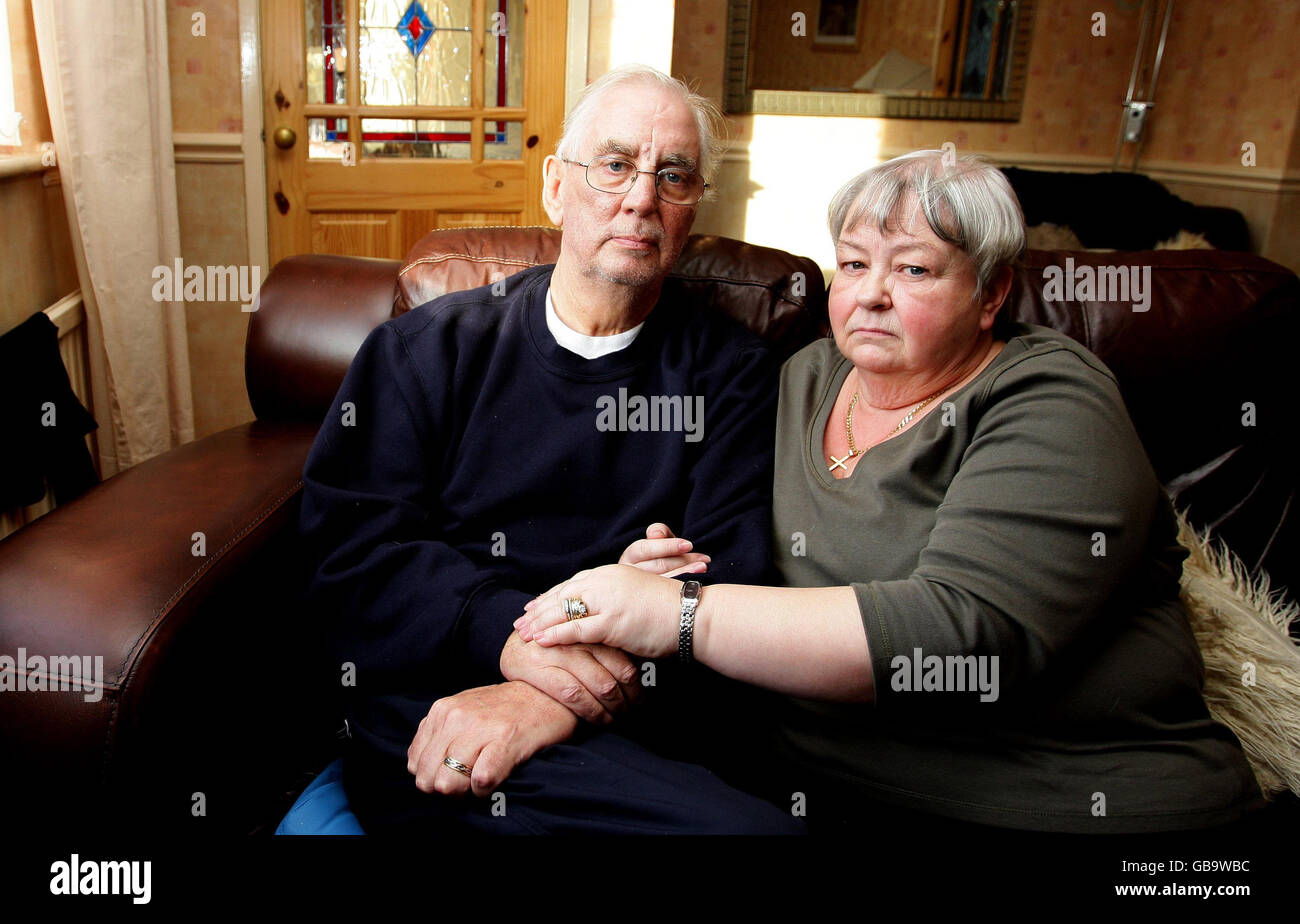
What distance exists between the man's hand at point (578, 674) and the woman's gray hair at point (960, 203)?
0.65 metres

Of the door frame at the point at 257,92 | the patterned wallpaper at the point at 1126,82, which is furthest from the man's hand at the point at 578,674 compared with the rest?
the patterned wallpaper at the point at 1126,82

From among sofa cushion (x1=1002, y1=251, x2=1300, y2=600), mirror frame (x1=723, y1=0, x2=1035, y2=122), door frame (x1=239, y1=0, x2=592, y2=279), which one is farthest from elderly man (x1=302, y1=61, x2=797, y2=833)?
mirror frame (x1=723, y1=0, x2=1035, y2=122)

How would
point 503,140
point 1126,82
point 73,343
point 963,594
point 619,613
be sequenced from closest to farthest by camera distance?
point 963,594
point 619,613
point 73,343
point 503,140
point 1126,82

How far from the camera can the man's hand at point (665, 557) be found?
1.31m

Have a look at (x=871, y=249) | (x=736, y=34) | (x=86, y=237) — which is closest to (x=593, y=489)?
(x=871, y=249)

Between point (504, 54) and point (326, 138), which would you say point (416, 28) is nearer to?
point (504, 54)

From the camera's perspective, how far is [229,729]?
1.23m

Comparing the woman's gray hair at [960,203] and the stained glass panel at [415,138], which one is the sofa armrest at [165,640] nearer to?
the woman's gray hair at [960,203]

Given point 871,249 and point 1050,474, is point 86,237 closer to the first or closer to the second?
point 871,249

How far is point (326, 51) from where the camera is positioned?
3.44 m

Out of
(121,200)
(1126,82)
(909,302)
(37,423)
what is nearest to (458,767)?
(909,302)

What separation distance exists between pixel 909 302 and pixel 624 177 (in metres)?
0.48

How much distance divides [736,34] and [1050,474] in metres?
3.49
